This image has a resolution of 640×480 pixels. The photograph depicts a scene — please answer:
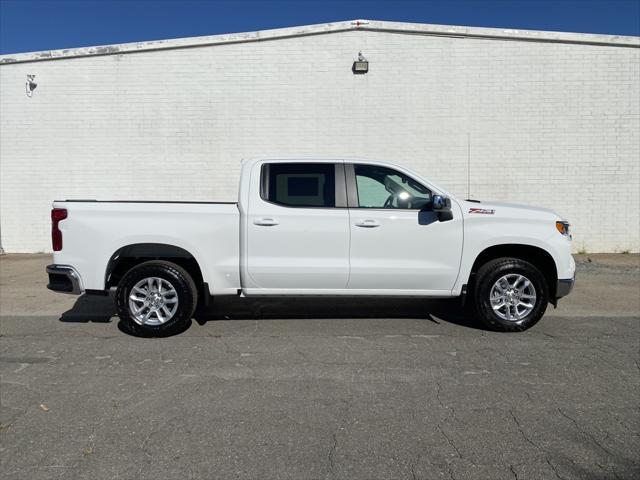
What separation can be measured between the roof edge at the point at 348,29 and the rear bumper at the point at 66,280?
26.4 feet

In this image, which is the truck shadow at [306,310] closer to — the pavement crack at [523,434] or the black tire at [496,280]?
the black tire at [496,280]

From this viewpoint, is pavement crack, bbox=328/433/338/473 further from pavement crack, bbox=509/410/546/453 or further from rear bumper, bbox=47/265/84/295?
rear bumper, bbox=47/265/84/295

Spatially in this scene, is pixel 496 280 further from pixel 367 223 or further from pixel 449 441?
pixel 449 441

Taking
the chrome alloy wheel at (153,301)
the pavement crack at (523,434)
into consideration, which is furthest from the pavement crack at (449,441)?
the chrome alloy wheel at (153,301)

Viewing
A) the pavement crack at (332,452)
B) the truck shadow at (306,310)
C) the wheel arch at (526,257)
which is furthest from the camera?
the truck shadow at (306,310)

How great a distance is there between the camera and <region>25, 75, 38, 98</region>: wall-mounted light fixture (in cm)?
1197

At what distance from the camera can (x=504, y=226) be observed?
5.64 metres

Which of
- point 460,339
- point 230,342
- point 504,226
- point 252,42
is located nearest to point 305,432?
point 230,342

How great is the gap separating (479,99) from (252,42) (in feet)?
18.2

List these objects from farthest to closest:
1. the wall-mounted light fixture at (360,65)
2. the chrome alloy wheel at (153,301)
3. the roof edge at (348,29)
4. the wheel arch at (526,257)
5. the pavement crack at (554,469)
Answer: the wall-mounted light fixture at (360,65), the roof edge at (348,29), the wheel arch at (526,257), the chrome alloy wheel at (153,301), the pavement crack at (554,469)

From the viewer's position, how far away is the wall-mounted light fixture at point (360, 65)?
11.6 meters

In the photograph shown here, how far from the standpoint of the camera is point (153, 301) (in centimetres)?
556

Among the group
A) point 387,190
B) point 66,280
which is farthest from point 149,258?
point 387,190

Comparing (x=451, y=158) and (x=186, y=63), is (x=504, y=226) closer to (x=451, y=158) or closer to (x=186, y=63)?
(x=451, y=158)
